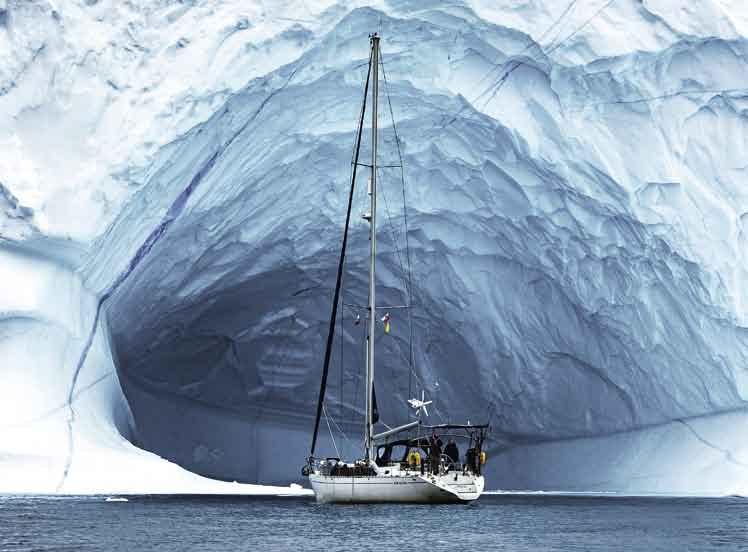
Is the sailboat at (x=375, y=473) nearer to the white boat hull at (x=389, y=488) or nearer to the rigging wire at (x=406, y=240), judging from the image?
the white boat hull at (x=389, y=488)

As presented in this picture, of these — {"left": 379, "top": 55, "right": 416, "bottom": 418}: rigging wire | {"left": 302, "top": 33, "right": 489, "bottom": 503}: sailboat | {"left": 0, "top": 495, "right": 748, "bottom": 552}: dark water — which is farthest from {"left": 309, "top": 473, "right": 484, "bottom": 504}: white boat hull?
{"left": 379, "top": 55, "right": 416, "bottom": 418}: rigging wire

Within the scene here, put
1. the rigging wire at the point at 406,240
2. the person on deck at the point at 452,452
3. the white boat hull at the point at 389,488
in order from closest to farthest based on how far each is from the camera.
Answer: the white boat hull at the point at 389,488
the rigging wire at the point at 406,240
the person on deck at the point at 452,452

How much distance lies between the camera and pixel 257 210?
22203mm

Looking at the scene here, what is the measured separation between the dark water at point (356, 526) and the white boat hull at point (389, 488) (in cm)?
17

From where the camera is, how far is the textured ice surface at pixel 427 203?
720 inches

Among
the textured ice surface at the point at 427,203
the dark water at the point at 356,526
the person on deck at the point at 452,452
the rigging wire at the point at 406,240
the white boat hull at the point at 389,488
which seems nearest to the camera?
the dark water at the point at 356,526

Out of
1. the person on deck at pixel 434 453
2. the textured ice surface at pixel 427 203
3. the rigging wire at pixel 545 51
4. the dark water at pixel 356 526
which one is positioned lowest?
the dark water at pixel 356 526

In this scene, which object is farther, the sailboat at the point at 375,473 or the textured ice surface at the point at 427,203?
the sailboat at the point at 375,473

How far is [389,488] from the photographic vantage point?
19.0m

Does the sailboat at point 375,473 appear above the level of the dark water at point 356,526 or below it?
above

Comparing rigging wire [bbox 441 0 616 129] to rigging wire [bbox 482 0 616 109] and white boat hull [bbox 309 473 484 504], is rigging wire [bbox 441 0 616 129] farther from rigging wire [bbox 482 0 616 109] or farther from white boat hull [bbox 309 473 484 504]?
white boat hull [bbox 309 473 484 504]

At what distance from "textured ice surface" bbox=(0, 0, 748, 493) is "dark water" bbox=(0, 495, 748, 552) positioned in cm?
136

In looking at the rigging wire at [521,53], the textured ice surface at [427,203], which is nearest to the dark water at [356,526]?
the textured ice surface at [427,203]

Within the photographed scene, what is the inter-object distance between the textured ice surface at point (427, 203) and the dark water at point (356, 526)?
53.7 inches
